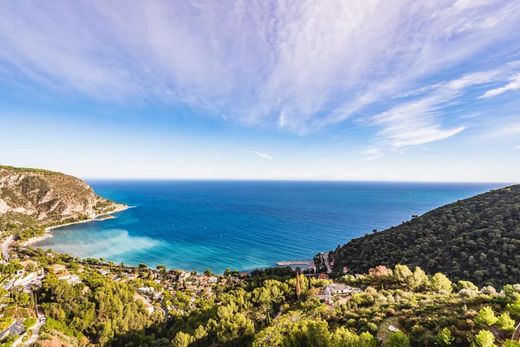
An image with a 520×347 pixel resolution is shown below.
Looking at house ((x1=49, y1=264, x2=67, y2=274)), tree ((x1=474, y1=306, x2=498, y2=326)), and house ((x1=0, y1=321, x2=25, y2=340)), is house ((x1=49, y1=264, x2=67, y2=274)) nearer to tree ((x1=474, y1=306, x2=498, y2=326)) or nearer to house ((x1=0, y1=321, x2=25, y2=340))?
house ((x1=0, y1=321, x2=25, y2=340))

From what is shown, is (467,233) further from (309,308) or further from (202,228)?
(202,228)

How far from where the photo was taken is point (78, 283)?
3419cm

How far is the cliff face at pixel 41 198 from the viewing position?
9412 cm

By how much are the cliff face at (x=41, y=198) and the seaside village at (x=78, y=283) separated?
118ft

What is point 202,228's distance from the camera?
92062 mm

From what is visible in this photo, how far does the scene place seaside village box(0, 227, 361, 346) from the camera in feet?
81.1

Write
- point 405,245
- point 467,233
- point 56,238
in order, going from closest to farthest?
point 467,233 < point 405,245 < point 56,238

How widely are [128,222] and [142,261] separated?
49.8 metres

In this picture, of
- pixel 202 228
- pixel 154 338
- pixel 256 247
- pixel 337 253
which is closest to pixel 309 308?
pixel 154 338

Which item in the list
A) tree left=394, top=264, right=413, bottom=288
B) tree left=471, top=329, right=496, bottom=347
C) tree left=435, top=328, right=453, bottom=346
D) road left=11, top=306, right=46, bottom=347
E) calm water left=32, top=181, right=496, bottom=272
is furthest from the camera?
calm water left=32, top=181, right=496, bottom=272

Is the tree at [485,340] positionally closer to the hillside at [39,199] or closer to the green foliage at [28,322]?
the green foliage at [28,322]

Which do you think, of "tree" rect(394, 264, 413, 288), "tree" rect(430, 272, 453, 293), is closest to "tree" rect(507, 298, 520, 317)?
"tree" rect(430, 272, 453, 293)

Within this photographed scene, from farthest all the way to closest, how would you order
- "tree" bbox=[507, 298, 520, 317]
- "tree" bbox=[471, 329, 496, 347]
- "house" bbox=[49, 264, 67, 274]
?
1. "house" bbox=[49, 264, 67, 274]
2. "tree" bbox=[507, 298, 520, 317]
3. "tree" bbox=[471, 329, 496, 347]

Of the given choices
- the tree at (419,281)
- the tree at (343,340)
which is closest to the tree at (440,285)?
the tree at (419,281)
